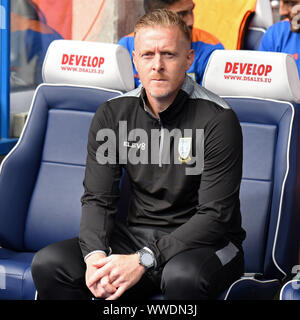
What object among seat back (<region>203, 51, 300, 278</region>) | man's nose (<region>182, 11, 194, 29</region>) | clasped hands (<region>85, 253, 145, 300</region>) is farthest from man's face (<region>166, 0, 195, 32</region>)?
clasped hands (<region>85, 253, 145, 300</region>)

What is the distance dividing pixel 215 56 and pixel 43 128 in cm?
70

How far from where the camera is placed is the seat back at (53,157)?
2.36 metres

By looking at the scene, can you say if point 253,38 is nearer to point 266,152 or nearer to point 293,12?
point 293,12

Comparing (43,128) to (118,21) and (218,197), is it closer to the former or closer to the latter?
(218,197)

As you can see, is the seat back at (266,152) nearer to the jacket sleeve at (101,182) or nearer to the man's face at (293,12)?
the jacket sleeve at (101,182)

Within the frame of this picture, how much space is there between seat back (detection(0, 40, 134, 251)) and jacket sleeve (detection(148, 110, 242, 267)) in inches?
22.5

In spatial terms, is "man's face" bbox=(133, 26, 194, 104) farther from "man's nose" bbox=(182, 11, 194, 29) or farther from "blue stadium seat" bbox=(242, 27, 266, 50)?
"blue stadium seat" bbox=(242, 27, 266, 50)

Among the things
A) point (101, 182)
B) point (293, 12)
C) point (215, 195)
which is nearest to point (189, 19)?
→ point (293, 12)

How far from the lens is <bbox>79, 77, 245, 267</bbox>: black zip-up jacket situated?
1903mm

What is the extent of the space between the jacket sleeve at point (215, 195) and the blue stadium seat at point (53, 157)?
A: 22.5 inches

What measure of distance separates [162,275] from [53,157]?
0.83 metres
